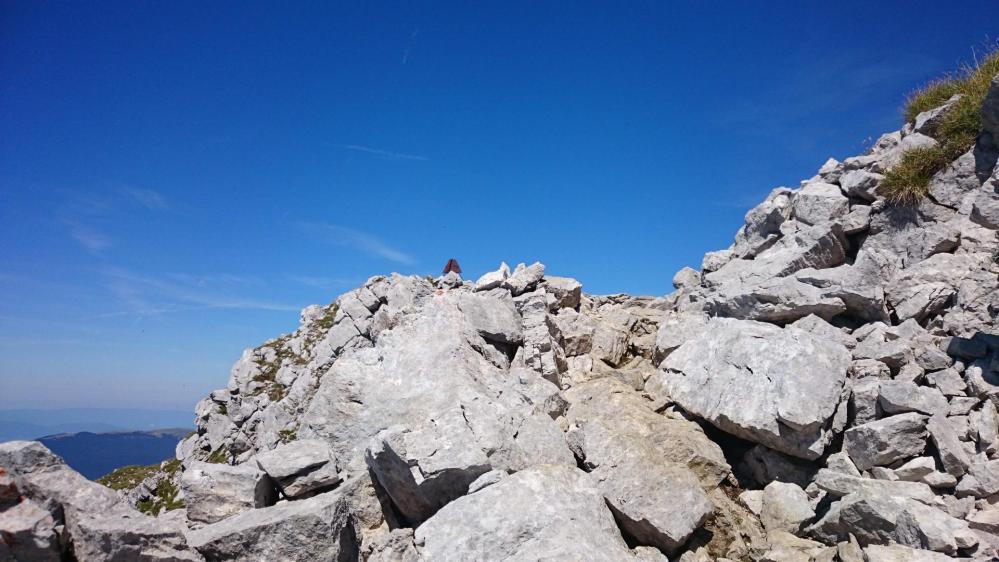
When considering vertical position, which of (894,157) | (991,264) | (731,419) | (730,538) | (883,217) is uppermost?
(894,157)

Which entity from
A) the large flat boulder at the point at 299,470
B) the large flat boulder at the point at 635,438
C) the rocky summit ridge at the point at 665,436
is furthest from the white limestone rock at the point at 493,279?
the large flat boulder at the point at 299,470

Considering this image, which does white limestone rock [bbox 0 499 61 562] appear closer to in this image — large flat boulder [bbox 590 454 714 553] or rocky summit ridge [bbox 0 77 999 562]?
rocky summit ridge [bbox 0 77 999 562]

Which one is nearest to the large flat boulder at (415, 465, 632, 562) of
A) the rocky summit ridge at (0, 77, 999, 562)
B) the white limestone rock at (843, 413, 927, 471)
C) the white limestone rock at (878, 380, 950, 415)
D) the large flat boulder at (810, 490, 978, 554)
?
the rocky summit ridge at (0, 77, 999, 562)

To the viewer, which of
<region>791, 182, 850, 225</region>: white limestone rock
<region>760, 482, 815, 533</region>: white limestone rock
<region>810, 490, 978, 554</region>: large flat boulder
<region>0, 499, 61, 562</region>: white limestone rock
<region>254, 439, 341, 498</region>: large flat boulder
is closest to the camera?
<region>0, 499, 61, 562</region>: white limestone rock

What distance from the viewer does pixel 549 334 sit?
58.3ft

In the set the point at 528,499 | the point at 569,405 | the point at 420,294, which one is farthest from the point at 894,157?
the point at 420,294

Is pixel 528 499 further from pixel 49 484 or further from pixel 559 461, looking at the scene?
pixel 49 484

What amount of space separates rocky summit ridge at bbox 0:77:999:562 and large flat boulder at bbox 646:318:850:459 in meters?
0.06

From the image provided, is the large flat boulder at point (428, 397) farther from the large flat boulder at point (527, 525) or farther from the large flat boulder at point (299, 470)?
the large flat boulder at point (527, 525)

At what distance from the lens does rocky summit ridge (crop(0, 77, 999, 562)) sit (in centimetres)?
1023

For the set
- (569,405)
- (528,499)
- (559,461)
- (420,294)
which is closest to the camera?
(528,499)

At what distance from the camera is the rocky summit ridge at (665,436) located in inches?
403

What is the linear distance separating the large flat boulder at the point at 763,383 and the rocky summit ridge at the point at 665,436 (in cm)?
6

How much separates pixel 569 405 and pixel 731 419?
434 centimetres
